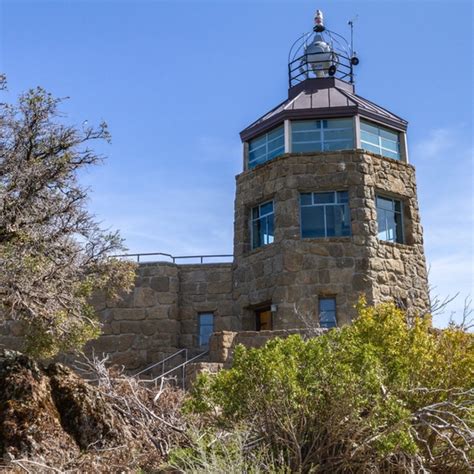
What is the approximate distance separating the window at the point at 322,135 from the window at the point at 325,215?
1350 millimetres

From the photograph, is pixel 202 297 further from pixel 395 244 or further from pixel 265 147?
pixel 395 244

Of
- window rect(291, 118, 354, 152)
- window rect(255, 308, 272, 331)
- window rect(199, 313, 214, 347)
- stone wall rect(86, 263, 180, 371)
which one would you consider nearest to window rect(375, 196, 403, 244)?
window rect(291, 118, 354, 152)

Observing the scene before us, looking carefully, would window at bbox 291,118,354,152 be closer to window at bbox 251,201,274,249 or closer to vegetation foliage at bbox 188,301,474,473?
window at bbox 251,201,274,249

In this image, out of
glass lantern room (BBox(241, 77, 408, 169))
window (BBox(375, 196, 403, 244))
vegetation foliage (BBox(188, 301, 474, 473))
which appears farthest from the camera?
glass lantern room (BBox(241, 77, 408, 169))

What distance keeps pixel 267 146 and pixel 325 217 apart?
296cm

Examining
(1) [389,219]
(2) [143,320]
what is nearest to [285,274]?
(1) [389,219]

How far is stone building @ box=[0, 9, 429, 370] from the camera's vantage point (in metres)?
18.4

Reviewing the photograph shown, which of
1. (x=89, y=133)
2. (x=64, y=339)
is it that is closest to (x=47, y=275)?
(x=64, y=339)

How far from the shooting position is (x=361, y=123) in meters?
19.9

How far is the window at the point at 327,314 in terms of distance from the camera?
712 inches

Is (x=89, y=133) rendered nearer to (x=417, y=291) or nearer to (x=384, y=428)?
(x=384, y=428)

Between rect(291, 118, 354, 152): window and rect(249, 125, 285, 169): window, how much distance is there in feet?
1.34

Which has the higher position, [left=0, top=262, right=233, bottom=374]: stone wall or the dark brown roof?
the dark brown roof

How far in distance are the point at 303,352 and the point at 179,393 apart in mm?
3011
